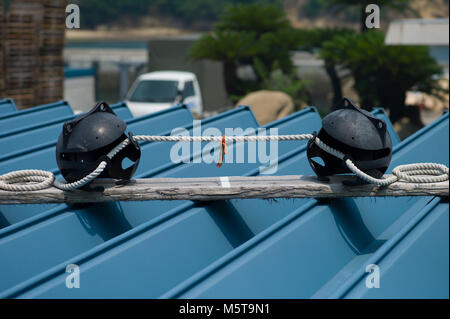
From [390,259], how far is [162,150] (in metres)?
2.52

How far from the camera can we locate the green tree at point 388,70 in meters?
15.8

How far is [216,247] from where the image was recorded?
128 inches

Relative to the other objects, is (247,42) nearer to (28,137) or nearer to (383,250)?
(28,137)

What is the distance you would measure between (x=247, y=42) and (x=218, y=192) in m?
16.4

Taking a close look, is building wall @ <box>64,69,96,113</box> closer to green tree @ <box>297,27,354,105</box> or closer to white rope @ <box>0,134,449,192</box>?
green tree @ <box>297,27,354,105</box>

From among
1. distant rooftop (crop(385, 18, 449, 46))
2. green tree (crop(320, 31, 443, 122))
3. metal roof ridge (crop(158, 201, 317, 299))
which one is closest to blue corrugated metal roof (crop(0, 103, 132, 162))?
metal roof ridge (crop(158, 201, 317, 299))

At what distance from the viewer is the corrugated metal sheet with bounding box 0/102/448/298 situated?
2.60 m

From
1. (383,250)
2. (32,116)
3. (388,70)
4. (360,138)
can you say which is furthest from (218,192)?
(388,70)

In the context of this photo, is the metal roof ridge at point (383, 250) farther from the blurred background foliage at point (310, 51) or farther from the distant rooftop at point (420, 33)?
the blurred background foliage at point (310, 51)

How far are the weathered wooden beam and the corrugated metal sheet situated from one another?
3.0 inches

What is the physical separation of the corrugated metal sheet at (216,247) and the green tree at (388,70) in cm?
1266

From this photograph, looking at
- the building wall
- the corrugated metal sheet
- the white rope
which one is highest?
the white rope
